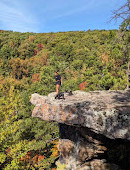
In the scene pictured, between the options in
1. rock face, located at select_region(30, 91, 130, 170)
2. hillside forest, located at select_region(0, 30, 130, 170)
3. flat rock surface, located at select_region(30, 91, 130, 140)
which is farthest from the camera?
hillside forest, located at select_region(0, 30, 130, 170)

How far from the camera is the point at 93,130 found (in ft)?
18.1

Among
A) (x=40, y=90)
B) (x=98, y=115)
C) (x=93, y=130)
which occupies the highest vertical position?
(x=40, y=90)

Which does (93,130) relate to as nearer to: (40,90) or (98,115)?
(98,115)

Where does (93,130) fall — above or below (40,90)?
below

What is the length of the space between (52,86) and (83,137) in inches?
489

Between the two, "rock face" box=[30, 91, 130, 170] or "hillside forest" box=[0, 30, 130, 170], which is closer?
"rock face" box=[30, 91, 130, 170]

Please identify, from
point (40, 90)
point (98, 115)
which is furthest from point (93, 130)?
point (40, 90)

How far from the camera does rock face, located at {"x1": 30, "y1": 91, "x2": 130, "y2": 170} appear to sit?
4805mm

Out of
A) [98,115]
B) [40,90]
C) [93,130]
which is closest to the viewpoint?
[98,115]

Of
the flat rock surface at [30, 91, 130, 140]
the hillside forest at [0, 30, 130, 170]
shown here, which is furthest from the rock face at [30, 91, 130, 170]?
the hillside forest at [0, 30, 130, 170]

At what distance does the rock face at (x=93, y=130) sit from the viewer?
4.80 m

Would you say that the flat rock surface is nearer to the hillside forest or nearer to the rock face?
the rock face

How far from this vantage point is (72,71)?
111ft

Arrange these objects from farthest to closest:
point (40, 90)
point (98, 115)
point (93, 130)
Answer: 1. point (40, 90)
2. point (93, 130)
3. point (98, 115)
